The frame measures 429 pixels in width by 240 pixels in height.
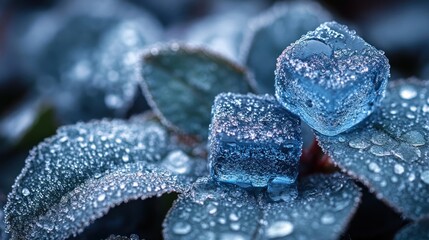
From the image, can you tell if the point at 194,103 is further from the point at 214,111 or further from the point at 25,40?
the point at 25,40

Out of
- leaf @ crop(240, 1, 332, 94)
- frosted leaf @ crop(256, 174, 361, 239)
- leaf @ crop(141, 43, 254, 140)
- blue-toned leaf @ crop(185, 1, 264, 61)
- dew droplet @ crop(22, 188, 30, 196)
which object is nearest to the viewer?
frosted leaf @ crop(256, 174, 361, 239)

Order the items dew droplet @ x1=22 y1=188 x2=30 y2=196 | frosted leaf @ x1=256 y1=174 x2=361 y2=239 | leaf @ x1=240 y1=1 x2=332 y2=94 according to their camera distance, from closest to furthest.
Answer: frosted leaf @ x1=256 y1=174 x2=361 y2=239 < dew droplet @ x1=22 y1=188 x2=30 y2=196 < leaf @ x1=240 y1=1 x2=332 y2=94

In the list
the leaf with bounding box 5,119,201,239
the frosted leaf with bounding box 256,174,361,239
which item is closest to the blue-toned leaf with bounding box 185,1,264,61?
the leaf with bounding box 5,119,201,239

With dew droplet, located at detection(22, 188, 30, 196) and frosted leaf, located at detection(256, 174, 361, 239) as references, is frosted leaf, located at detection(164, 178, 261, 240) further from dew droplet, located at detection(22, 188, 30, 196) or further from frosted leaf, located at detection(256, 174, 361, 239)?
dew droplet, located at detection(22, 188, 30, 196)

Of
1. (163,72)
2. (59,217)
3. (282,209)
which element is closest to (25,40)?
(163,72)

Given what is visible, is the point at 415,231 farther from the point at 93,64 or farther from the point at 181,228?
the point at 93,64

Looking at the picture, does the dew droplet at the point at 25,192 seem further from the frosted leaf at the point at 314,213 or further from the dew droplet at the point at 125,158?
the frosted leaf at the point at 314,213

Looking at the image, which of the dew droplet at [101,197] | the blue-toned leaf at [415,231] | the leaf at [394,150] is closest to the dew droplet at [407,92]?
the leaf at [394,150]
